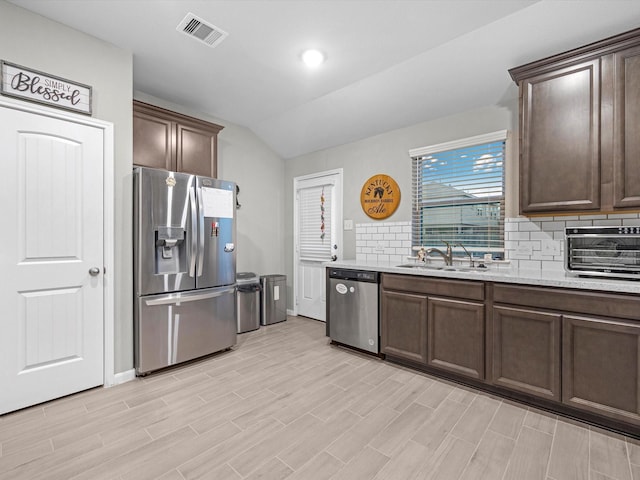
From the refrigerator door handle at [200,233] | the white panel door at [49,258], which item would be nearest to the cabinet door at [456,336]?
the refrigerator door handle at [200,233]

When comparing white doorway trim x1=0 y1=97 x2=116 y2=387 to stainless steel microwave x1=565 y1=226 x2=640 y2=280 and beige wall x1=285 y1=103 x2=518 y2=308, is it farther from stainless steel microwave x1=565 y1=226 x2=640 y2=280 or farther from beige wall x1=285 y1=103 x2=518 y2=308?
stainless steel microwave x1=565 y1=226 x2=640 y2=280

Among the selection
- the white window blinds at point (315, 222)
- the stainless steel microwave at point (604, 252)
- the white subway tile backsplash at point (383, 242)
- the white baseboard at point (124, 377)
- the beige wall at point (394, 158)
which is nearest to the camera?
the stainless steel microwave at point (604, 252)

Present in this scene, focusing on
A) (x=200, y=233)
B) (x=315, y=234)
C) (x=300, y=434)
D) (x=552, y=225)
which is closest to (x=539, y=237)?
(x=552, y=225)

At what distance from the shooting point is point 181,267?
2885mm

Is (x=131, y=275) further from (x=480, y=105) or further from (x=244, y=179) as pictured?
(x=480, y=105)

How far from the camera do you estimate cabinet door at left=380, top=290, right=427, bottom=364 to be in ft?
9.06

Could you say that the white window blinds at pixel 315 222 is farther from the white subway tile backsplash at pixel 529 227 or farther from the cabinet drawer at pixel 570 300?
the cabinet drawer at pixel 570 300

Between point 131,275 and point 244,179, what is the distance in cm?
221

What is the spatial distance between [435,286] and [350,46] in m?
2.15

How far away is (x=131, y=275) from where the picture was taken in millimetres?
2695

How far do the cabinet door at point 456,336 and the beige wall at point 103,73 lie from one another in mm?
2621

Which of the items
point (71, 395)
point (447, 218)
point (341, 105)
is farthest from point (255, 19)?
point (71, 395)

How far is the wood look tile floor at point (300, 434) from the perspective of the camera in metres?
1.63

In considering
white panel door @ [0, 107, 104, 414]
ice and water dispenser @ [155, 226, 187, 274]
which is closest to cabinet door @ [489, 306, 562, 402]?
ice and water dispenser @ [155, 226, 187, 274]
